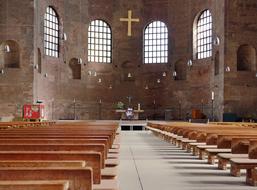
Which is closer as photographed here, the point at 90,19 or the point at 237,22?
the point at 237,22

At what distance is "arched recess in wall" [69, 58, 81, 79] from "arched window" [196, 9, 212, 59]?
10.5 metres

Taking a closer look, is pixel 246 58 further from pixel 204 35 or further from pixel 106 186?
pixel 106 186

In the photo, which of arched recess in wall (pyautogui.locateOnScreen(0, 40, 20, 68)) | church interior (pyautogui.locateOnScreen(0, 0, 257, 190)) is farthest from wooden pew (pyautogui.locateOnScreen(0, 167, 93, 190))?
Result: arched recess in wall (pyautogui.locateOnScreen(0, 40, 20, 68))

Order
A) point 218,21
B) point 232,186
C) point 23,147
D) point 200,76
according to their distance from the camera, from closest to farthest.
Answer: point 23,147, point 232,186, point 218,21, point 200,76

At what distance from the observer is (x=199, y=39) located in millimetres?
40188

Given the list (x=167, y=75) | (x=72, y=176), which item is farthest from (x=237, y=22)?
(x=72, y=176)

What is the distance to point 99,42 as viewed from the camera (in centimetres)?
4291

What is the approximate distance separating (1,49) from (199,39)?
1660 cm

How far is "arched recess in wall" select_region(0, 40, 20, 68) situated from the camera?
34188 millimetres

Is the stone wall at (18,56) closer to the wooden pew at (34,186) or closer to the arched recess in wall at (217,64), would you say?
the arched recess in wall at (217,64)

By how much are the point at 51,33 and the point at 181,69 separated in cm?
1181

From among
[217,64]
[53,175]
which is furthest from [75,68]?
[53,175]

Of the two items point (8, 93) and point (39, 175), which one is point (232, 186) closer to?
point (39, 175)

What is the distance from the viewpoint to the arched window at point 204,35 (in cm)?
3881
